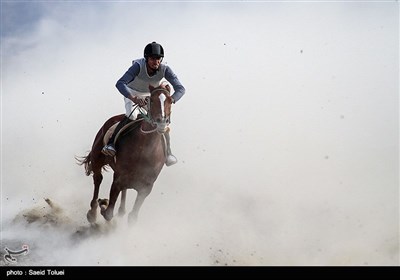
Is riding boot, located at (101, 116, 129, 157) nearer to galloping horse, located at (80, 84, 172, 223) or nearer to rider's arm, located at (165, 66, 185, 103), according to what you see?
galloping horse, located at (80, 84, 172, 223)

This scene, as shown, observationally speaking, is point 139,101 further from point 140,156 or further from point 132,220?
point 132,220

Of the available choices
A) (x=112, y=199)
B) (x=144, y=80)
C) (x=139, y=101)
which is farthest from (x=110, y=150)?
(x=144, y=80)

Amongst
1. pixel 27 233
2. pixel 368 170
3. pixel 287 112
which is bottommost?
pixel 27 233

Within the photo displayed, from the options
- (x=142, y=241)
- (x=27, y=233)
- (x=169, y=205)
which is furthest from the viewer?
(x=169, y=205)

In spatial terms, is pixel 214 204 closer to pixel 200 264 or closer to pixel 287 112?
pixel 200 264

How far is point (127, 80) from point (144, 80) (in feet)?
1.02

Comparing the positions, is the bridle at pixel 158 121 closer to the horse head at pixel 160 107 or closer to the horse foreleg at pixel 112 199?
the horse head at pixel 160 107

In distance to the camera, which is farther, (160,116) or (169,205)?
(169,205)

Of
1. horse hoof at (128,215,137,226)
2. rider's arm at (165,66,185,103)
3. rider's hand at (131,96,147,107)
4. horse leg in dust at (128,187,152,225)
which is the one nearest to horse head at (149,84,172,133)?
rider's hand at (131,96,147,107)

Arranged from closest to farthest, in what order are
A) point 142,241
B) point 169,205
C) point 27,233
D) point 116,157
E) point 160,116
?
point 160,116
point 116,157
point 142,241
point 27,233
point 169,205

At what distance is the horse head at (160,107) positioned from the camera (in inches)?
354
